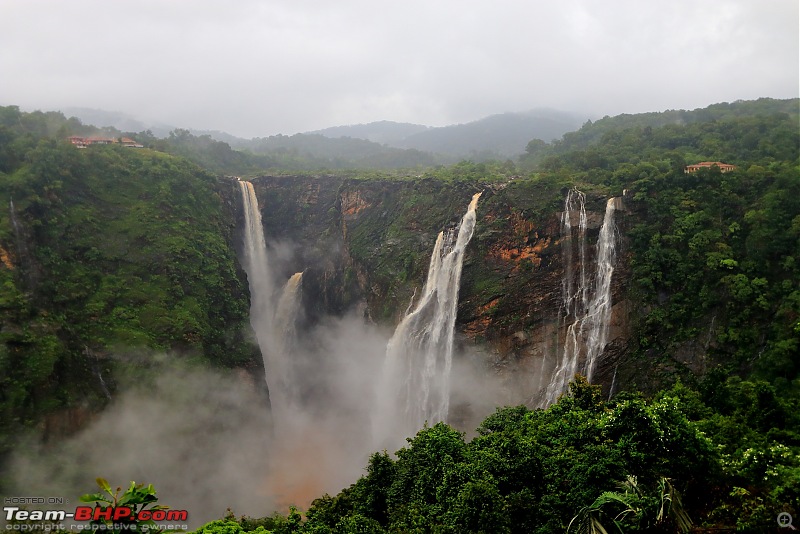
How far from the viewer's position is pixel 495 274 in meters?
26.2

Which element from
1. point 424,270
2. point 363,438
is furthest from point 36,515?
point 424,270

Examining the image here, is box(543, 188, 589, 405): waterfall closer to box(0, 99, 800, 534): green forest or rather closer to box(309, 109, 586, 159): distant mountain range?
box(0, 99, 800, 534): green forest

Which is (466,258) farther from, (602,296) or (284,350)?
(284,350)

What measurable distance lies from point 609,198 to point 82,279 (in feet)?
92.3

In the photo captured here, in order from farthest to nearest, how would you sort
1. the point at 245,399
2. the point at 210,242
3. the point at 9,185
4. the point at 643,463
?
1. the point at 210,242
2. the point at 245,399
3. the point at 9,185
4. the point at 643,463

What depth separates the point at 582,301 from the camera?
24.0m

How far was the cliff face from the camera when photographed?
2455 centimetres

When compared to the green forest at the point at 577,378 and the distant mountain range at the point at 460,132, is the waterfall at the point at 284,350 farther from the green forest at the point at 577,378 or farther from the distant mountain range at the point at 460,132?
the distant mountain range at the point at 460,132

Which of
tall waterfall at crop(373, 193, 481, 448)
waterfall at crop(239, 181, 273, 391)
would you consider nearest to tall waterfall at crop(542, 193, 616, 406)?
tall waterfall at crop(373, 193, 481, 448)

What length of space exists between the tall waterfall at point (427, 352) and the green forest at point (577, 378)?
238 centimetres

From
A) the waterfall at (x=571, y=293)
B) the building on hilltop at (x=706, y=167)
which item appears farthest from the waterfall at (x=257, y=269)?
the building on hilltop at (x=706, y=167)

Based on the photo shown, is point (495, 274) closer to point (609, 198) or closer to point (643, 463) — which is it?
point (609, 198)

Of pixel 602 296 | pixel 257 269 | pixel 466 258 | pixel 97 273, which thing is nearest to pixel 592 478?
pixel 602 296

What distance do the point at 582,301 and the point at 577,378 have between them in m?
9.09
